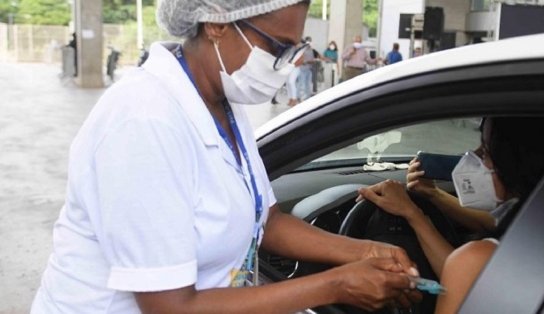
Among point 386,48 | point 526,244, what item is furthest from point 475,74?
point 386,48

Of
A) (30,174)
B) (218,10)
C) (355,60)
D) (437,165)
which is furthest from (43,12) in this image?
(218,10)

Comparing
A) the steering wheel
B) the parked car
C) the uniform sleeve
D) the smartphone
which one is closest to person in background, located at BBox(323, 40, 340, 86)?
the parked car

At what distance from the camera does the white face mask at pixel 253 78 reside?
57.1 inches

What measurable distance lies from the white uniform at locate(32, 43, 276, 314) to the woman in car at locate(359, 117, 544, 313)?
461mm

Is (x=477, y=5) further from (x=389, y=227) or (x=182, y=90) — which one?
(x=182, y=90)

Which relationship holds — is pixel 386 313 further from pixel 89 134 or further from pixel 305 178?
pixel 89 134

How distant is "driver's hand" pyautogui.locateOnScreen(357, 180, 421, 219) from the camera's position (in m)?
1.99

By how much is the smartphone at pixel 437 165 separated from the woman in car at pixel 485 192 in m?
0.30

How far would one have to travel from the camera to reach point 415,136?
222 centimetres

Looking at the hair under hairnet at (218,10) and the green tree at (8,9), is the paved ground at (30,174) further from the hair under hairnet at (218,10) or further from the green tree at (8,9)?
the green tree at (8,9)

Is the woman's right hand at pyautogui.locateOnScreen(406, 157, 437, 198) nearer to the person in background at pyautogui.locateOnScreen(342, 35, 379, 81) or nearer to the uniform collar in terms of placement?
the uniform collar

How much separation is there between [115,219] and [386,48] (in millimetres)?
27868

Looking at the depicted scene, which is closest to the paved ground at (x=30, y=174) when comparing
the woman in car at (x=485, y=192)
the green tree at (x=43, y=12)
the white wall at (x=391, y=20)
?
the woman in car at (x=485, y=192)

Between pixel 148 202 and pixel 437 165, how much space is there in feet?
4.52
